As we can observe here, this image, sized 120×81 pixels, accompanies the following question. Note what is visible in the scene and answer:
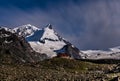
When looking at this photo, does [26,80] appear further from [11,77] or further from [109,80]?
[109,80]

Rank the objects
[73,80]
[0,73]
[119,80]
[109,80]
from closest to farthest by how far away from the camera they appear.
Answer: [119,80], [109,80], [73,80], [0,73]

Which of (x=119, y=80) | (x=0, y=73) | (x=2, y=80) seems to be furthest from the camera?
(x=0, y=73)

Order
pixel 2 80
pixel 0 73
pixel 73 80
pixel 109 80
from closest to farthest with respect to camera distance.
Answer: pixel 109 80
pixel 73 80
pixel 2 80
pixel 0 73

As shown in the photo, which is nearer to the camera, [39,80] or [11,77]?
[39,80]

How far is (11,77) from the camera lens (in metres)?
156

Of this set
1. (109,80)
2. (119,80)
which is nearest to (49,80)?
(109,80)

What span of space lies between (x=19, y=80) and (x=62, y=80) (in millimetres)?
17816

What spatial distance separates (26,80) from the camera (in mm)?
142125

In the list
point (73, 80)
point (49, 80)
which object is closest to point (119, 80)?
point (73, 80)

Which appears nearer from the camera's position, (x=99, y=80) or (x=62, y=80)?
(x=99, y=80)

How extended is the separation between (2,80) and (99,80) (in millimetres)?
43419

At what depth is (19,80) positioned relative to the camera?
478ft

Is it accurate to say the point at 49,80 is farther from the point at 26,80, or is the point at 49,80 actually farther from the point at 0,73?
the point at 0,73

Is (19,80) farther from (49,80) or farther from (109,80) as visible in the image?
(109,80)
